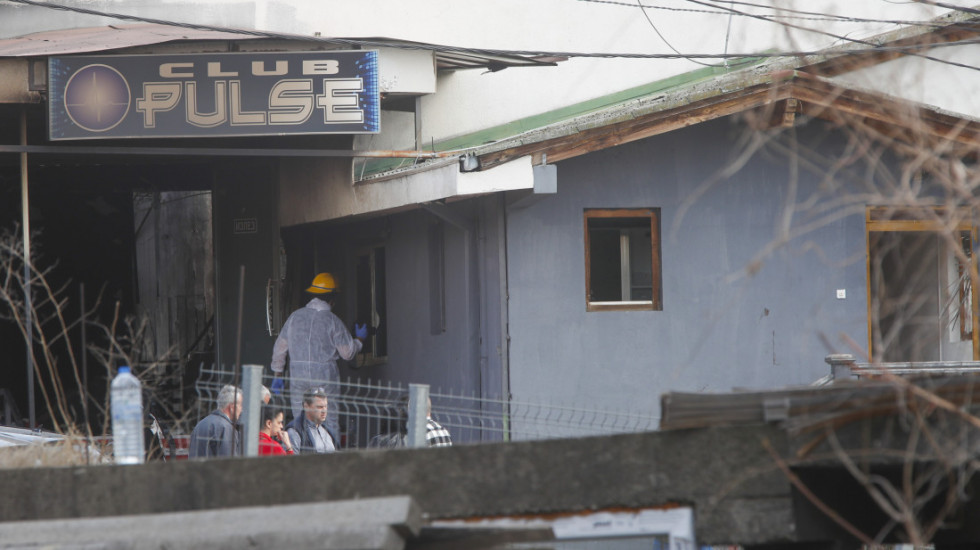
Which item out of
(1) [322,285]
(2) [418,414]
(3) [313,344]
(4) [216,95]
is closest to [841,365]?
(2) [418,414]

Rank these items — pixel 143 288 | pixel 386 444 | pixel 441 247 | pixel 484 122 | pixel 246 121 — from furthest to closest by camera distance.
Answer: pixel 143 288
pixel 484 122
pixel 441 247
pixel 246 121
pixel 386 444

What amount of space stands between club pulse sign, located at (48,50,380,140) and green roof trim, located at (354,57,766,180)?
5.92 feet

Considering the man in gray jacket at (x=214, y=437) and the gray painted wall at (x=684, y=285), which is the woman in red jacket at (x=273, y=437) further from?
the gray painted wall at (x=684, y=285)

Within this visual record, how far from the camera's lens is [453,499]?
5.30 metres

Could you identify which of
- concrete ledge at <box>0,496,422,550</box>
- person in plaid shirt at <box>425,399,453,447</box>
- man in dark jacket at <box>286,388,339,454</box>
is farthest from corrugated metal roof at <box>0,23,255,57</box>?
concrete ledge at <box>0,496,422,550</box>

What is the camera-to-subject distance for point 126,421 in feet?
20.7

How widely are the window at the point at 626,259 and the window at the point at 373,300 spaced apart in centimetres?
313

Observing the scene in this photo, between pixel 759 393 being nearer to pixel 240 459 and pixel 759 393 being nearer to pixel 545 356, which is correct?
pixel 240 459

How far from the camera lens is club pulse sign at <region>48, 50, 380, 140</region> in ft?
33.8

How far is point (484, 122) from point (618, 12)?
2499 millimetres

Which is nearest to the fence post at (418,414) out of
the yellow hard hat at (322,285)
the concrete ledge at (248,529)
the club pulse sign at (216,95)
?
the concrete ledge at (248,529)

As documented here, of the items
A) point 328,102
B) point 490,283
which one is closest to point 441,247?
point 490,283

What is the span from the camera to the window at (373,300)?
44.9ft

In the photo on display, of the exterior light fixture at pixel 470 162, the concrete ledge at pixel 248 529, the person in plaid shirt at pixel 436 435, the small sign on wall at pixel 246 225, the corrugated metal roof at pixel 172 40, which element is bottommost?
the person in plaid shirt at pixel 436 435
